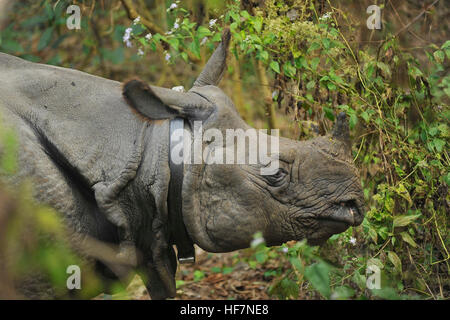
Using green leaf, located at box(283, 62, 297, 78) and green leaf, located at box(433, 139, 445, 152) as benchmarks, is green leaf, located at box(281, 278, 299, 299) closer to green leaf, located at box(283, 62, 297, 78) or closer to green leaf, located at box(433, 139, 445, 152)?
green leaf, located at box(433, 139, 445, 152)

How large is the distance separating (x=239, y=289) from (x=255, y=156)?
2646mm

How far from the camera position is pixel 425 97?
4309mm

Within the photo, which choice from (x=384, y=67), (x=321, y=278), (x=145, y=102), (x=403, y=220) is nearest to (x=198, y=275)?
(x=403, y=220)

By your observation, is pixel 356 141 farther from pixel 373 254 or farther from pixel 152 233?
pixel 152 233

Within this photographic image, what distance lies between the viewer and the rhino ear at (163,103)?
3148mm

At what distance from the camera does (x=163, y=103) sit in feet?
10.5

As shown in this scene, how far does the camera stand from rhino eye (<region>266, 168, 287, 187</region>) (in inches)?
125

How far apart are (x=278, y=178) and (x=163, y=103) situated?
669mm

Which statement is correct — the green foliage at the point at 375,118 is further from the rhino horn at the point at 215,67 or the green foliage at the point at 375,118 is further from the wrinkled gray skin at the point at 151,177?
the wrinkled gray skin at the point at 151,177

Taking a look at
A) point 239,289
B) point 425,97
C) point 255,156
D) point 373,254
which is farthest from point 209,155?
point 239,289

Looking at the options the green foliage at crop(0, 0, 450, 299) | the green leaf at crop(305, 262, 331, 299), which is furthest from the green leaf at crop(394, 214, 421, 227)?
the green leaf at crop(305, 262, 331, 299)

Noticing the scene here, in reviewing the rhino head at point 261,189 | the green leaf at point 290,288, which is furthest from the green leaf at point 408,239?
the rhino head at point 261,189

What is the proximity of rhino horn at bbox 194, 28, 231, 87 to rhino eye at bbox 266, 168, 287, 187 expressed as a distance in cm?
73

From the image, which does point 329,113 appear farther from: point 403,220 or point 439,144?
point 403,220
